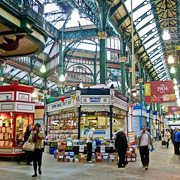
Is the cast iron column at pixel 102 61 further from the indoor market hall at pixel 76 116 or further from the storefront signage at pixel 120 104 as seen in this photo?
the storefront signage at pixel 120 104

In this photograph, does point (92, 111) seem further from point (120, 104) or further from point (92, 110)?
point (120, 104)

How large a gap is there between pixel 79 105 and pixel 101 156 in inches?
131

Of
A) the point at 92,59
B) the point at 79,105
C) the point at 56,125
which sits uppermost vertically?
the point at 92,59

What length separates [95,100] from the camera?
14883mm

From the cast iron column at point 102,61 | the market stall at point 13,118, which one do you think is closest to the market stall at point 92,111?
the cast iron column at point 102,61

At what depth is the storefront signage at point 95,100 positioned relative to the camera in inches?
585

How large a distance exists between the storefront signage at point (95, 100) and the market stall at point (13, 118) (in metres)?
3.21

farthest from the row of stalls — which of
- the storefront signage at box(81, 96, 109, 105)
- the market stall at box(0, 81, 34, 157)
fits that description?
the market stall at box(0, 81, 34, 157)

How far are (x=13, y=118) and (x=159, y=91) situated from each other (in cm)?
1272

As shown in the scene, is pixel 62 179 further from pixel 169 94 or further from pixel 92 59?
pixel 92 59

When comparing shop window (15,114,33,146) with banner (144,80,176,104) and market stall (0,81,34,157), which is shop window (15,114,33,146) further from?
banner (144,80,176,104)

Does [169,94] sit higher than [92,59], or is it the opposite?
[92,59]

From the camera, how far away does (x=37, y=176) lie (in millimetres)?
8344

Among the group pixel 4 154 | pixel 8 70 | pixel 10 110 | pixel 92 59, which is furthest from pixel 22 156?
pixel 92 59
